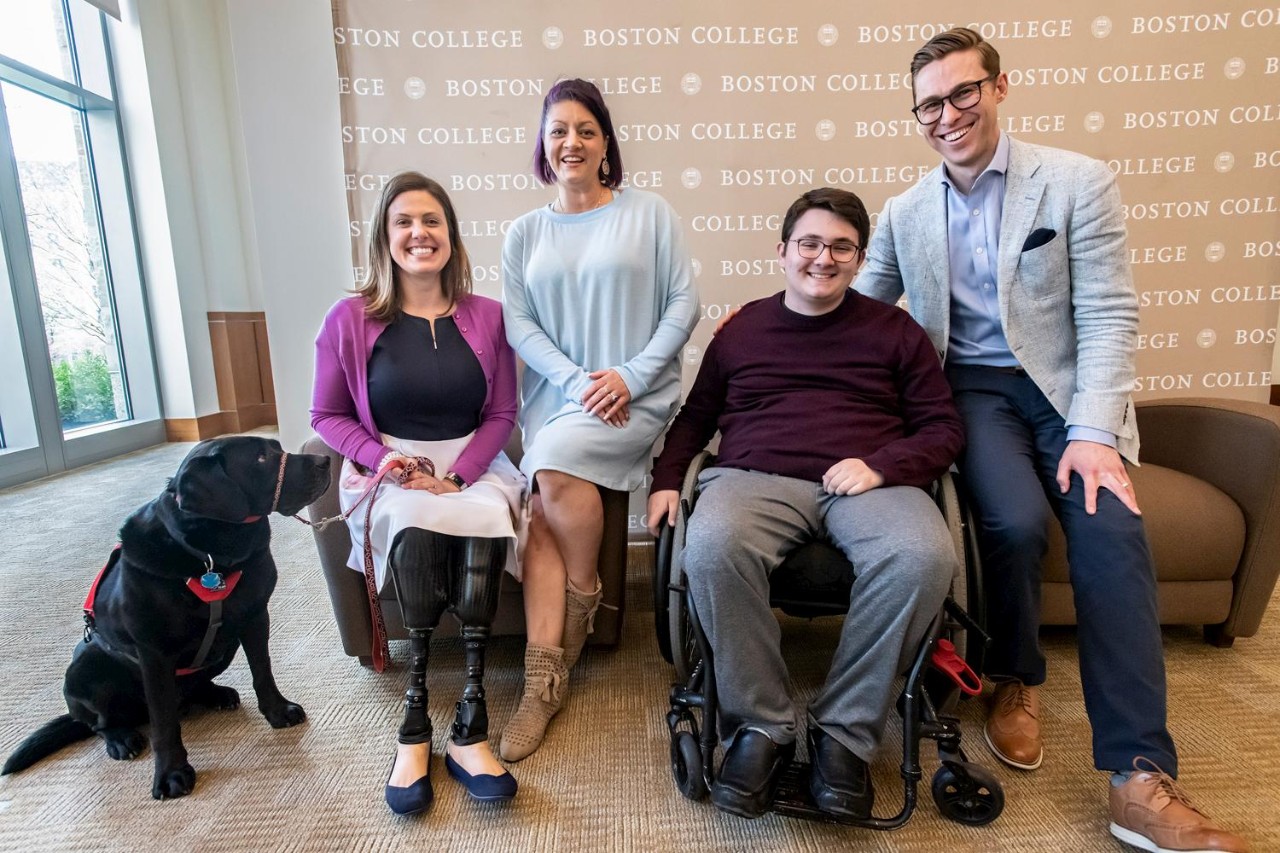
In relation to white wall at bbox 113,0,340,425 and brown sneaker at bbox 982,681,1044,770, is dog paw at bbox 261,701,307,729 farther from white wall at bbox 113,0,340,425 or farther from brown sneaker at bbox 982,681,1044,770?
brown sneaker at bbox 982,681,1044,770

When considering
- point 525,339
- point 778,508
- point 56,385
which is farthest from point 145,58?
point 778,508

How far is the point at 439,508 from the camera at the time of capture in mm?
1299

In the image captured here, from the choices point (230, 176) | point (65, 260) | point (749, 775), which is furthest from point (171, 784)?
point (230, 176)

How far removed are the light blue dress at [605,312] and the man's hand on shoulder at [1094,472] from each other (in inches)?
34.5

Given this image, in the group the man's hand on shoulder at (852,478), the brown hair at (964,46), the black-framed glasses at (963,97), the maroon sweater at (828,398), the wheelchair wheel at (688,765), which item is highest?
the brown hair at (964,46)

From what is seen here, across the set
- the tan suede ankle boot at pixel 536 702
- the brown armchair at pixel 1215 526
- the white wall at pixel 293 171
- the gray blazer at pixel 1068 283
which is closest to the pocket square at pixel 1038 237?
the gray blazer at pixel 1068 283

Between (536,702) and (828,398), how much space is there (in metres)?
0.93

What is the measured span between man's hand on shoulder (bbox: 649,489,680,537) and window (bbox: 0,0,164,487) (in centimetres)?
394

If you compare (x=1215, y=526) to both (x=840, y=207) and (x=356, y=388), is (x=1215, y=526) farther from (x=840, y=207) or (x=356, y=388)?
(x=356, y=388)

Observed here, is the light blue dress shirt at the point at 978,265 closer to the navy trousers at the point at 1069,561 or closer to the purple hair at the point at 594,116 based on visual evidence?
the navy trousers at the point at 1069,561

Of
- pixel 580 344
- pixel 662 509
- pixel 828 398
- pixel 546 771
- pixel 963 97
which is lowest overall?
pixel 546 771

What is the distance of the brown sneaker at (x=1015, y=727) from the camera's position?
4.13 feet

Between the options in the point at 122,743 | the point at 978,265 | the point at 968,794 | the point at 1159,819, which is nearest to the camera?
the point at 1159,819

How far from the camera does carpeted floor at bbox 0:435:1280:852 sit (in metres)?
1.11
